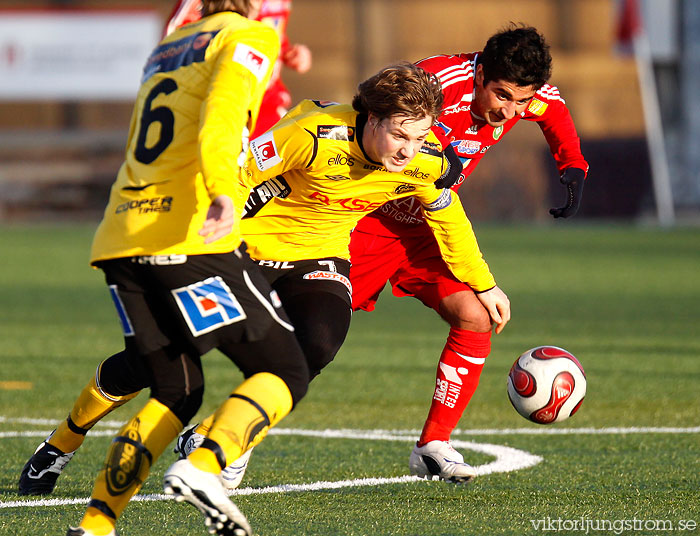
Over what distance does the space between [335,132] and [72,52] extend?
27.6 metres

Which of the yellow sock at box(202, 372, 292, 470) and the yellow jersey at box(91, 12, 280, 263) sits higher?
the yellow jersey at box(91, 12, 280, 263)

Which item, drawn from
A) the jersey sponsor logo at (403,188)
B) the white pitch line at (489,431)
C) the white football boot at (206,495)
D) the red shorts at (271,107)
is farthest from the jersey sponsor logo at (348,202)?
the red shorts at (271,107)

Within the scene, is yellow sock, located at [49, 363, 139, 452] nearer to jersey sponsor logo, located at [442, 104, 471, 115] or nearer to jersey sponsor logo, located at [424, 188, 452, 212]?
jersey sponsor logo, located at [424, 188, 452, 212]

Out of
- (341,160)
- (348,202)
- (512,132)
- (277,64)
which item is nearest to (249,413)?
(341,160)

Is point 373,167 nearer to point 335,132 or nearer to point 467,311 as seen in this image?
point 335,132

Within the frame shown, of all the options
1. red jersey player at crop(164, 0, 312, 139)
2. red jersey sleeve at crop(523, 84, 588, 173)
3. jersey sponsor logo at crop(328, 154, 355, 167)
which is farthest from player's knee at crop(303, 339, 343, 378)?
red jersey player at crop(164, 0, 312, 139)

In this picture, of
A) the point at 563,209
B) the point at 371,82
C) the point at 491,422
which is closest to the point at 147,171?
the point at 371,82

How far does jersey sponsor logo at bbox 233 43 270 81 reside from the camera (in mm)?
3735

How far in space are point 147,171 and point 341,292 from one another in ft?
3.79

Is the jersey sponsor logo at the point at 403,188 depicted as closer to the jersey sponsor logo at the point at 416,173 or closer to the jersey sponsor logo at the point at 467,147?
the jersey sponsor logo at the point at 416,173

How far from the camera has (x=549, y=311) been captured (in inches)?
514

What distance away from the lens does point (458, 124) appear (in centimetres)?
549

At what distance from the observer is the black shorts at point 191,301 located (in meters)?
3.69

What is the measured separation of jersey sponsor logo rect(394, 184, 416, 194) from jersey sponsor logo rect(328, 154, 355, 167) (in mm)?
259
